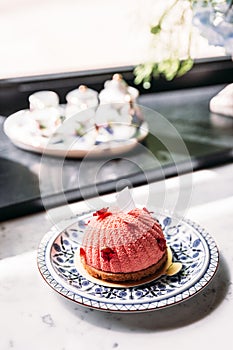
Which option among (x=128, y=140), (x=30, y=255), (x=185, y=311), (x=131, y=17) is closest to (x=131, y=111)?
(x=128, y=140)

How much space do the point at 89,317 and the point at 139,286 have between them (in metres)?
0.08

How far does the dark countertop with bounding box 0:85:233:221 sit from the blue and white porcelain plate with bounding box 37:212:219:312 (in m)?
0.12

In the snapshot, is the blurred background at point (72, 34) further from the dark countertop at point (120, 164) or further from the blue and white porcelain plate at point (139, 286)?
the blue and white porcelain plate at point (139, 286)

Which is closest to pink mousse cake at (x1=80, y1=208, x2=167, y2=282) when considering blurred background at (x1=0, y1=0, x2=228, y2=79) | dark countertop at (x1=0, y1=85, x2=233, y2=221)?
dark countertop at (x1=0, y1=85, x2=233, y2=221)

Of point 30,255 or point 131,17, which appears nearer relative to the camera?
point 30,255

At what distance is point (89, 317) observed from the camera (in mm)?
694

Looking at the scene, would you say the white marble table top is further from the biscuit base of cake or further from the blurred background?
the blurred background

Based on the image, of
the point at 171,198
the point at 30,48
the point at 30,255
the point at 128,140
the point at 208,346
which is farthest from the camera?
the point at 30,48

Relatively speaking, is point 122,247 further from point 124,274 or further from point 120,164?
point 120,164

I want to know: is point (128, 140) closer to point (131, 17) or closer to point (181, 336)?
point (131, 17)

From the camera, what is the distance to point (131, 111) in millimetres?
1205

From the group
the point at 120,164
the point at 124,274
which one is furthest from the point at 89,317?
the point at 120,164

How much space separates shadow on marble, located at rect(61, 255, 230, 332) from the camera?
68 centimetres

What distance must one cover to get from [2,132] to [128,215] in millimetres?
547
